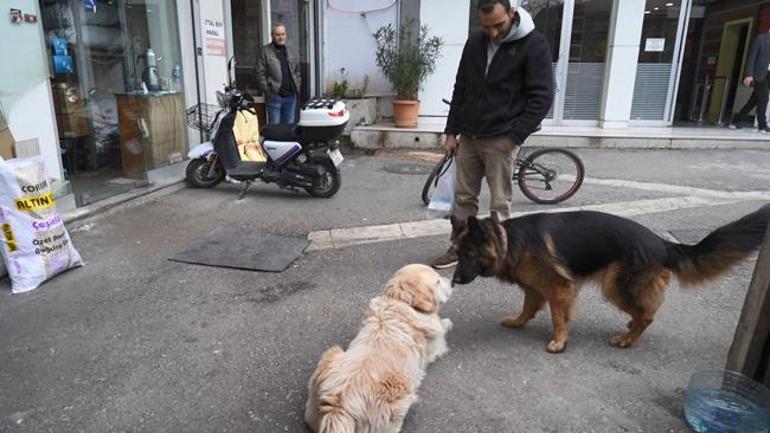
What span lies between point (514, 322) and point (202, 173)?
4743mm

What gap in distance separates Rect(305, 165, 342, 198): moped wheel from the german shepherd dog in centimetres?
351

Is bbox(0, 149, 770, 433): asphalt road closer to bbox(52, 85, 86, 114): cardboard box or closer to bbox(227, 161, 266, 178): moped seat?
bbox(227, 161, 266, 178): moped seat

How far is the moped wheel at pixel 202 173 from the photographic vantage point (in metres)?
6.67

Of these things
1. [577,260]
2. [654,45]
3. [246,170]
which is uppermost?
[654,45]

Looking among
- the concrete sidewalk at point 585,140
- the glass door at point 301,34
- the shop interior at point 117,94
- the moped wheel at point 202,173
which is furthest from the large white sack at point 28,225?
the glass door at point 301,34

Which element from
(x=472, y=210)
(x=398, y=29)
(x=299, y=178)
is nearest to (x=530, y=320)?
(x=472, y=210)

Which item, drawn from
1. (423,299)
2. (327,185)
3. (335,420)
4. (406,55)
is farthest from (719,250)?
(406,55)

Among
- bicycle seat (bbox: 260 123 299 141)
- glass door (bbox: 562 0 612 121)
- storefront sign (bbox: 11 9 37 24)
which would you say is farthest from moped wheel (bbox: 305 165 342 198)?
glass door (bbox: 562 0 612 121)

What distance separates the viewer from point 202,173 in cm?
671

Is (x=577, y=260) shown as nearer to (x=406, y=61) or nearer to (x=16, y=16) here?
(x=16, y=16)

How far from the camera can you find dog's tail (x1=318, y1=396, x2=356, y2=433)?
205 cm

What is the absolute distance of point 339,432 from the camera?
203cm

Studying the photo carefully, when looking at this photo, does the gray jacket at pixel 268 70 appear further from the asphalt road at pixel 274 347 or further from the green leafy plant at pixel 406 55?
the asphalt road at pixel 274 347

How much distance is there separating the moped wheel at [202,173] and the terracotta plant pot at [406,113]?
454 centimetres
